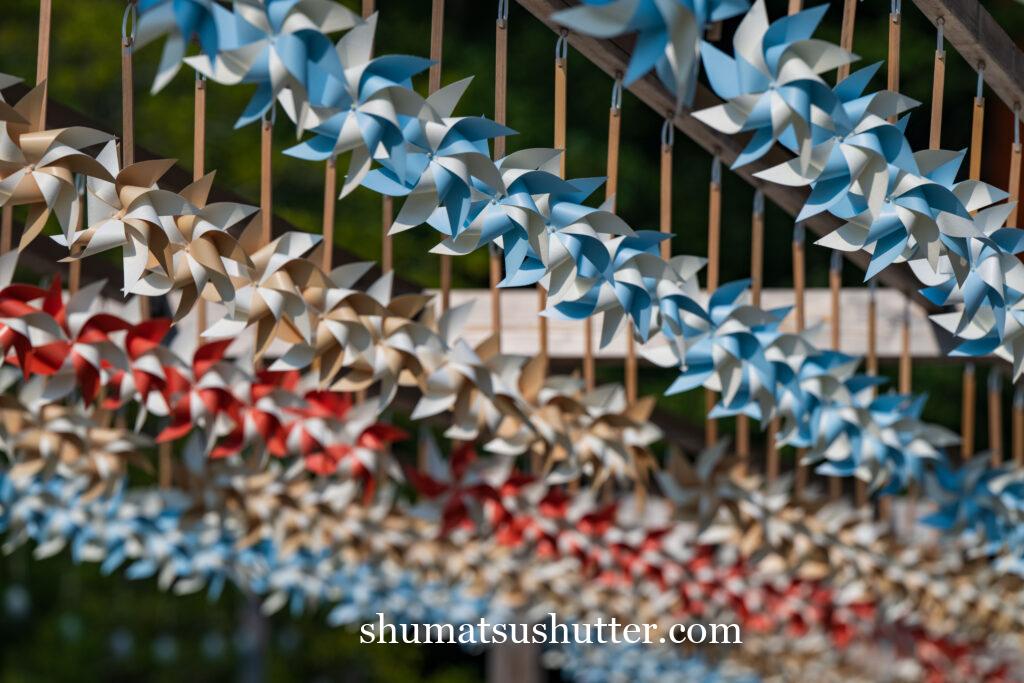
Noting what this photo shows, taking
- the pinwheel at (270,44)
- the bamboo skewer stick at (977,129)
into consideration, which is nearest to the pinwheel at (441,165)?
the pinwheel at (270,44)

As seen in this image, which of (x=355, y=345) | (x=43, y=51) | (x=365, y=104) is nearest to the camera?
(x=365, y=104)

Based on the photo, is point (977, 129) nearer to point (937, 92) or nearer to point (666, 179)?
point (937, 92)

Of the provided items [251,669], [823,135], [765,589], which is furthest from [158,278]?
[251,669]

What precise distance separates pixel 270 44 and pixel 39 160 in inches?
15.1

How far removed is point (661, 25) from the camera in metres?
1.39

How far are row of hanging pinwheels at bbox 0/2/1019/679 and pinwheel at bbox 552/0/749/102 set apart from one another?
9.2 inches

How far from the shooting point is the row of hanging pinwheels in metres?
1.59

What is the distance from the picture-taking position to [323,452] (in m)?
2.99

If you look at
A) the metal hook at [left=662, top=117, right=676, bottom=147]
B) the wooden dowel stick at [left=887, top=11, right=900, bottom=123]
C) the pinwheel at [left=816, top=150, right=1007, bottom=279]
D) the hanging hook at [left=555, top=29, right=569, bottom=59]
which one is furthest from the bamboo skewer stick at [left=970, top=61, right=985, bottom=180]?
the hanging hook at [left=555, top=29, right=569, bottom=59]

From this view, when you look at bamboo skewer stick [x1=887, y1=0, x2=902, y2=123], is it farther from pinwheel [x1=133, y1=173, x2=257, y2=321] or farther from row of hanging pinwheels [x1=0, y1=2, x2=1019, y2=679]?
pinwheel [x1=133, y1=173, x2=257, y2=321]

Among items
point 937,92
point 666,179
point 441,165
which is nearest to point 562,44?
point 441,165

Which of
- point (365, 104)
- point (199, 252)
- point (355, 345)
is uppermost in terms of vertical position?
point (365, 104)

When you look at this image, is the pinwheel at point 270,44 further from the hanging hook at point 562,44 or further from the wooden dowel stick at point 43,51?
the hanging hook at point 562,44

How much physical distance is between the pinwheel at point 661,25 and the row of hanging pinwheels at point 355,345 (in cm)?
23
